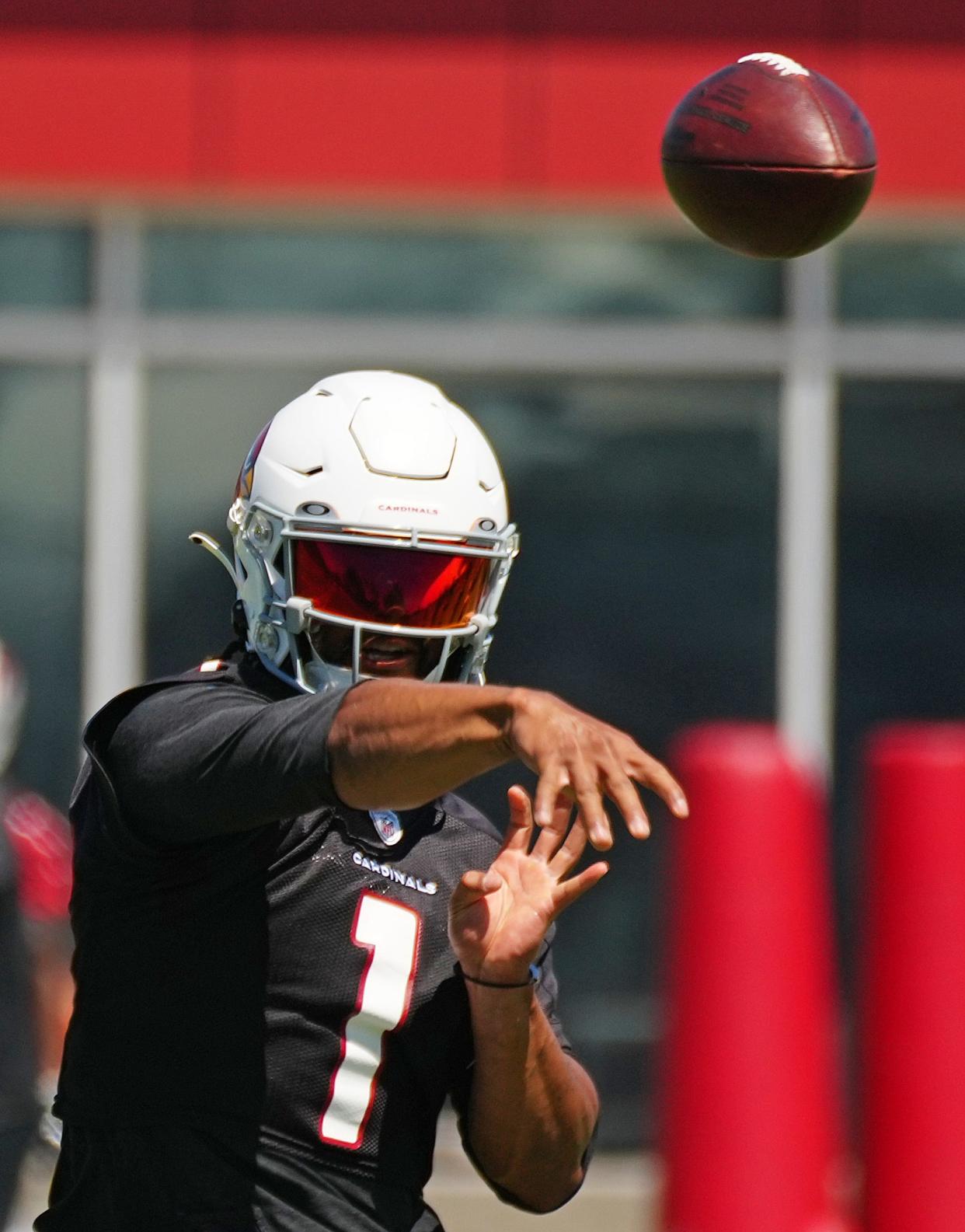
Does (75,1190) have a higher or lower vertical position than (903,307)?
lower

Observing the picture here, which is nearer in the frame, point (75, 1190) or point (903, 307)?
point (75, 1190)

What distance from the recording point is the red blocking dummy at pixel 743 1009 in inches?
107

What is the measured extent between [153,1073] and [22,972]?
3.17 m

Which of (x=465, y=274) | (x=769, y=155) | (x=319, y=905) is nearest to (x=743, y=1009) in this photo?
(x=319, y=905)

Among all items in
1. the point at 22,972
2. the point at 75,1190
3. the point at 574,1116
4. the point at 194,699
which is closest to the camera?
the point at 194,699

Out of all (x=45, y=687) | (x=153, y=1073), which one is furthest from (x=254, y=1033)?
(x=45, y=687)

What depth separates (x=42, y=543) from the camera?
7.62 metres

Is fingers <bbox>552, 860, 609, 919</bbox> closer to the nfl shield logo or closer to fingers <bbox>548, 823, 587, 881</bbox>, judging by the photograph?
fingers <bbox>548, 823, 587, 881</bbox>

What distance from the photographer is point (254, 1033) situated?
8.32ft

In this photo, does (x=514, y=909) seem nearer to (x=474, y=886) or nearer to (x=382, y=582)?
(x=474, y=886)

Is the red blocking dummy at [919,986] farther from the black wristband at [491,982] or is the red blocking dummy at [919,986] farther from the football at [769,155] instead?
the football at [769,155]

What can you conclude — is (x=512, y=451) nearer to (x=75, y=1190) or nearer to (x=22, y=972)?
(x=22, y=972)

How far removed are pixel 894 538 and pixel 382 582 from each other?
17.1 feet

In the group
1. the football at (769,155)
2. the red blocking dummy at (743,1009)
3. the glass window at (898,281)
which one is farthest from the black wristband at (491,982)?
the glass window at (898,281)
